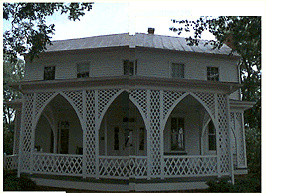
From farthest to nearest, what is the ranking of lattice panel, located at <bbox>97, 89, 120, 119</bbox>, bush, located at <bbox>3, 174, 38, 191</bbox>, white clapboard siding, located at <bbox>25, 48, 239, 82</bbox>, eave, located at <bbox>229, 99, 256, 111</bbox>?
lattice panel, located at <bbox>97, 89, 120, 119</bbox> → white clapboard siding, located at <bbox>25, 48, 239, 82</bbox> → eave, located at <bbox>229, 99, 256, 111</bbox> → bush, located at <bbox>3, 174, 38, 191</bbox>

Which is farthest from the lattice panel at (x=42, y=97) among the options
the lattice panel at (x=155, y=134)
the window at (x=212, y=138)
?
the window at (x=212, y=138)

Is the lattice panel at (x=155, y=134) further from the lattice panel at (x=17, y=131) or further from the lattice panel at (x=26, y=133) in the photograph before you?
the lattice panel at (x=17, y=131)

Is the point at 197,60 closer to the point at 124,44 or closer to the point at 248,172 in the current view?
the point at 124,44

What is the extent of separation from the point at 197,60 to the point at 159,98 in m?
1.10

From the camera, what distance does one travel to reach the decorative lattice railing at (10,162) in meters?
4.73

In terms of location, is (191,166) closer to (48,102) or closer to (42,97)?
(48,102)

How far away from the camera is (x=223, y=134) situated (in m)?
5.67

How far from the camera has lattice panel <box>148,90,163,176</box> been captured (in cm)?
535

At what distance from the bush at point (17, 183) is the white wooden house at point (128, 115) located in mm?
137

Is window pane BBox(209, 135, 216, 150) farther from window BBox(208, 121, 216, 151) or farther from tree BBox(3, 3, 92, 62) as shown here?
→ tree BBox(3, 3, 92, 62)

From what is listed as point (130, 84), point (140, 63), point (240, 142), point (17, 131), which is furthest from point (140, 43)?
point (17, 131)

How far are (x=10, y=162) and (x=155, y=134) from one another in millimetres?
2745

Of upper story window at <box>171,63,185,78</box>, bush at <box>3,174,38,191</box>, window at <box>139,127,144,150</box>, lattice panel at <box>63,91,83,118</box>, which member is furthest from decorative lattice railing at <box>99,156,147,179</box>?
upper story window at <box>171,63,185,78</box>

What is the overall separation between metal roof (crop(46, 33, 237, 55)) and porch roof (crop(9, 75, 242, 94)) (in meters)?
0.64
